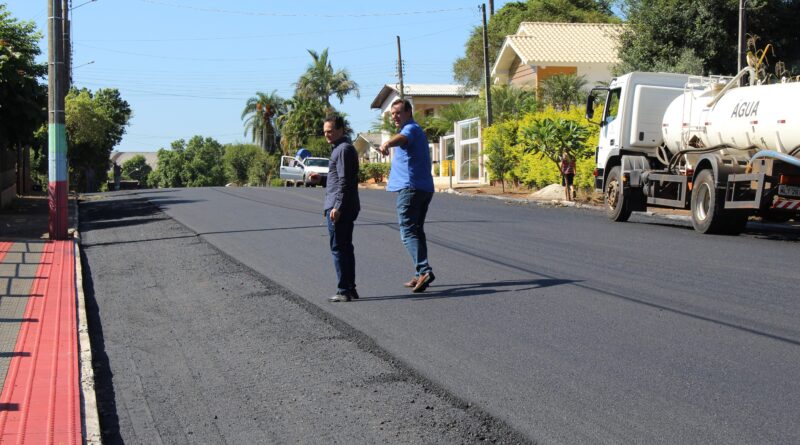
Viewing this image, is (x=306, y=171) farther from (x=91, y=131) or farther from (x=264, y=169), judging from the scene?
(x=264, y=169)

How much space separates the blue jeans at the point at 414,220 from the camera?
30.8ft

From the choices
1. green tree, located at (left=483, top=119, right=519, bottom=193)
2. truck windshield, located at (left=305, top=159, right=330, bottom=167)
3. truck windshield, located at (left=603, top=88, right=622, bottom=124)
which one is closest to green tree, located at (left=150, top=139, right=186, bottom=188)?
truck windshield, located at (left=305, top=159, right=330, bottom=167)

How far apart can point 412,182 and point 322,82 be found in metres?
68.3

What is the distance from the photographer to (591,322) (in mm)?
7773

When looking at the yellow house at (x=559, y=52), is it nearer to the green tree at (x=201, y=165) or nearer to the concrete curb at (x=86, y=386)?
the concrete curb at (x=86, y=386)

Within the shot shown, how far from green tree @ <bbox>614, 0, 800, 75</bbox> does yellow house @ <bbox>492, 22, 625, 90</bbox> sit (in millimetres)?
11132

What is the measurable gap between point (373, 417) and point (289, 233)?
11.1 m

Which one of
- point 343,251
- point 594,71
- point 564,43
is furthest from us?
point 564,43

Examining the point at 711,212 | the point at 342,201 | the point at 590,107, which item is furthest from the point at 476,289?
the point at 590,107

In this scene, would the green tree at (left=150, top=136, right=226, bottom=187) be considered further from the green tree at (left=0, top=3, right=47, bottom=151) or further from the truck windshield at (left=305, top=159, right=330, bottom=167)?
the green tree at (left=0, top=3, right=47, bottom=151)

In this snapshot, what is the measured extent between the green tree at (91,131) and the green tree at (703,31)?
85.8 ft

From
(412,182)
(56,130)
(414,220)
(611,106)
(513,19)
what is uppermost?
(513,19)

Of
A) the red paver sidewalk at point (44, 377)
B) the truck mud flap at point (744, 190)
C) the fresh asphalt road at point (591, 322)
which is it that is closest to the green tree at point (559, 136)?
the fresh asphalt road at point (591, 322)

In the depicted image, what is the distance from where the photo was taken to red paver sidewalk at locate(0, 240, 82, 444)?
514 centimetres
